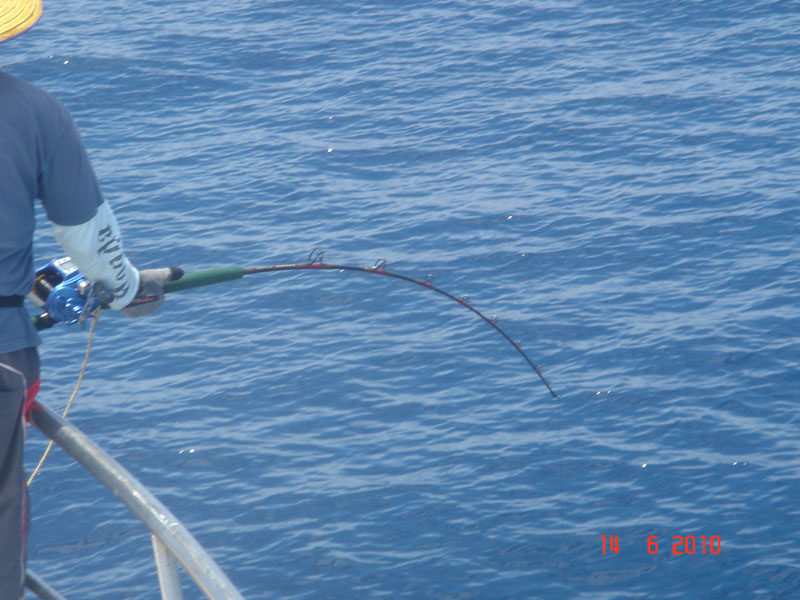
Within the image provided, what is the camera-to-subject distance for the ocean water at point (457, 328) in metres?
9.64

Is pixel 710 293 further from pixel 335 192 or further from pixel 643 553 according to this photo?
pixel 335 192

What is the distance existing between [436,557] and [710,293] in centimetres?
589

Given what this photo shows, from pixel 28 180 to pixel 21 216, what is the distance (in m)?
0.10

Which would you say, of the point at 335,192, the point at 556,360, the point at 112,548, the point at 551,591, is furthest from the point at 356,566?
the point at 335,192

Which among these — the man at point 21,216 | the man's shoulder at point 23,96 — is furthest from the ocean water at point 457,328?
the man's shoulder at point 23,96

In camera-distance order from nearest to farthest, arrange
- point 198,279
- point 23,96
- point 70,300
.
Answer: point 23,96 → point 70,300 → point 198,279

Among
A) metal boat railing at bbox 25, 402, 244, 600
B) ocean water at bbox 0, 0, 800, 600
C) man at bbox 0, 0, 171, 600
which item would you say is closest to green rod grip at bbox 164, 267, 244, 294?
man at bbox 0, 0, 171, 600

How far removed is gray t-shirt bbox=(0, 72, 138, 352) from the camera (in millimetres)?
3031

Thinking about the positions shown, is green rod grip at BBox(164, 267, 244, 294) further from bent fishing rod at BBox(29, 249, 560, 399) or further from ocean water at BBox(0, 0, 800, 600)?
ocean water at BBox(0, 0, 800, 600)

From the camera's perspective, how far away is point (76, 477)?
1093cm
